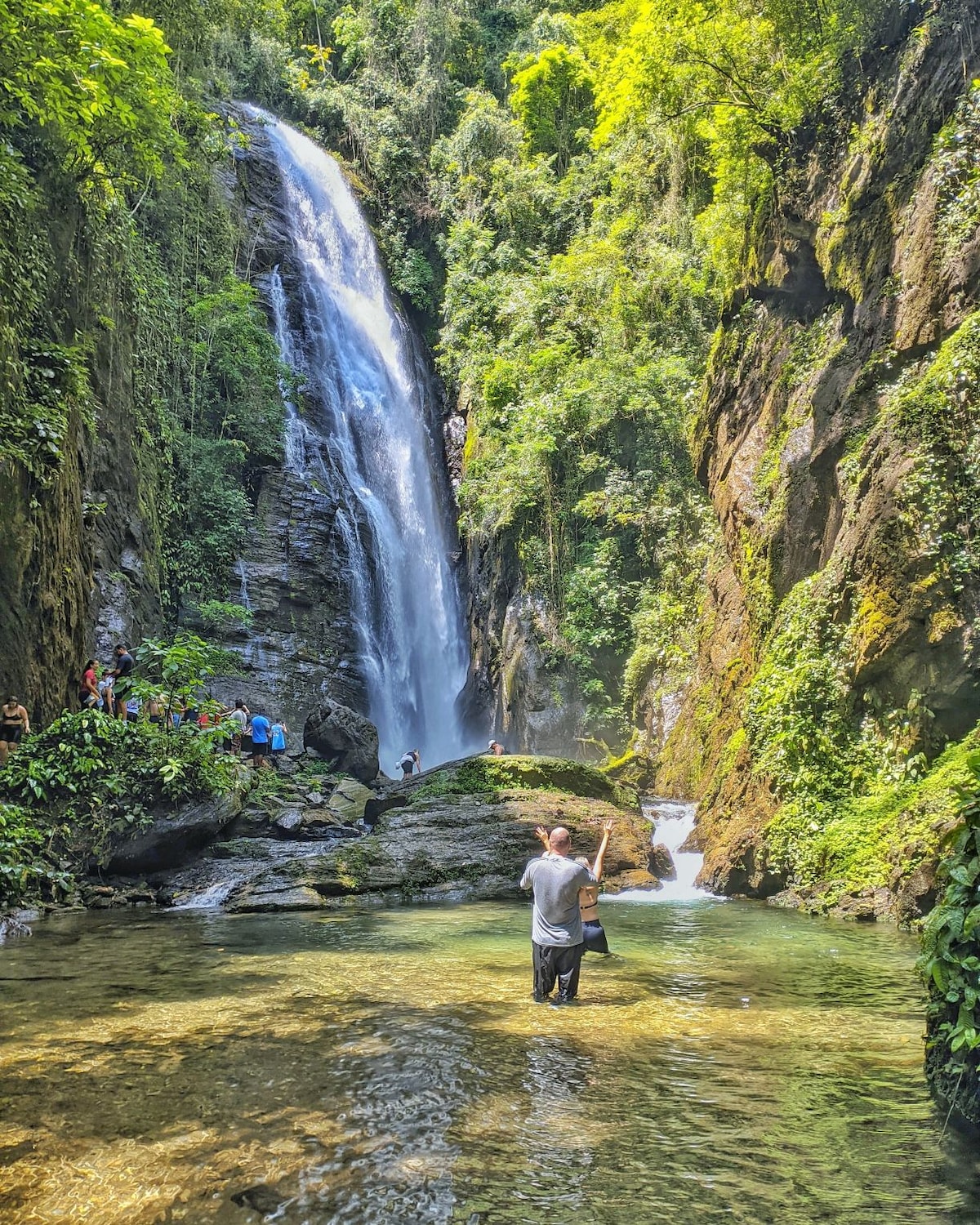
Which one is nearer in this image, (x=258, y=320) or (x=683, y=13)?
(x=683, y=13)

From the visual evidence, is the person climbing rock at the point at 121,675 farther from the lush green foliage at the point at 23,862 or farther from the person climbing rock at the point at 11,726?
the lush green foliage at the point at 23,862

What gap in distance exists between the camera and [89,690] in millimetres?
14000

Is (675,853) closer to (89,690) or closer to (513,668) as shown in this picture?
(89,690)

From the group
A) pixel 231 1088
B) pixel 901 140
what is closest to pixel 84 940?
pixel 231 1088

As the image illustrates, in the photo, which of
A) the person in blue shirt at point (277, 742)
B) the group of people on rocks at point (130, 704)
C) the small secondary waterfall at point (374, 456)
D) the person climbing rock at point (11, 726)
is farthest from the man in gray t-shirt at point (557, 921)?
the small secondary waterfall at point (374, 456)

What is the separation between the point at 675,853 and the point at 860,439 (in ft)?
23.9

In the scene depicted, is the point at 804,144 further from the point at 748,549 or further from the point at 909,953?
the point at 909,953

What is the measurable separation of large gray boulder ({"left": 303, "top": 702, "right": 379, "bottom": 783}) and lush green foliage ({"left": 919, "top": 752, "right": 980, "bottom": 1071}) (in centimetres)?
1834

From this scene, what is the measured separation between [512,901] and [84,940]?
5.57 m

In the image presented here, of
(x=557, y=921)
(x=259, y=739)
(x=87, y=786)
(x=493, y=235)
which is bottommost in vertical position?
(x=557, y=921)

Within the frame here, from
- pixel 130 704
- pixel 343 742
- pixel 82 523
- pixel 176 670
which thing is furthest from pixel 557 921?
pixel 343 742

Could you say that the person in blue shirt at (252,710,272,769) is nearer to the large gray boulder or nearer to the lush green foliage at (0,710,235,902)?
the large gray boulder

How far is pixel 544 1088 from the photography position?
4.75 metres

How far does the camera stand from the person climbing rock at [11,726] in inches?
469
